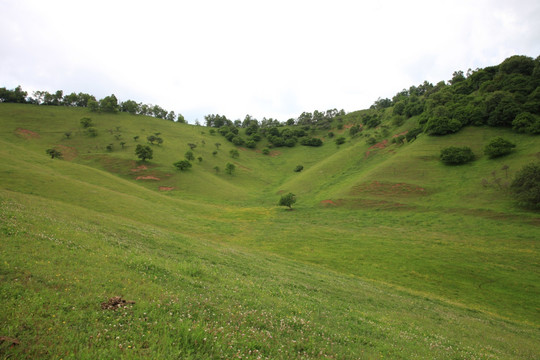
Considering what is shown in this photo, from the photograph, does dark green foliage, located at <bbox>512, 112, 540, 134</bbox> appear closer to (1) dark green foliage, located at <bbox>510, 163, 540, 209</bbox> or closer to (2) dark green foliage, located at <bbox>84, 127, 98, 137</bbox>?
(1) dark green foliage, located at <bbox>510, 163, 540, 209</bbox>

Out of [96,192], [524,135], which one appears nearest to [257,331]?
[96,192]

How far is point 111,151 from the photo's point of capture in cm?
8750

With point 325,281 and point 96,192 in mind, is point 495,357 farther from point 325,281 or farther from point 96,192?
point 96,192

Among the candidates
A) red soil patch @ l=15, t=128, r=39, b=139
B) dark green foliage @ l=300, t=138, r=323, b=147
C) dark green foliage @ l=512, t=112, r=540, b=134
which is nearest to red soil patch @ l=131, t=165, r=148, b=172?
red soil patch @ l=15, t=128, r=39, b=139

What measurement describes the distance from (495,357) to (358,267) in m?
16.9

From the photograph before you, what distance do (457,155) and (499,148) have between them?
858cm

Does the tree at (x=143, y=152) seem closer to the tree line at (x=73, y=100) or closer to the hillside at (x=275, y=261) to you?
the hillside at (x=275, y=261)

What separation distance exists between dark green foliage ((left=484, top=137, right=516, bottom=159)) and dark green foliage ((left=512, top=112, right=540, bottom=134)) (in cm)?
940

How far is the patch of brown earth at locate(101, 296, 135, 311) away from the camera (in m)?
6.47

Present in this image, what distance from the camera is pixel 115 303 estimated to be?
6777 mm

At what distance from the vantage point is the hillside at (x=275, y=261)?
6.18 meters

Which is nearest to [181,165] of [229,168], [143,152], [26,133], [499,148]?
[143,152]

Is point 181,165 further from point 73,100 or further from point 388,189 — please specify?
point 73,100

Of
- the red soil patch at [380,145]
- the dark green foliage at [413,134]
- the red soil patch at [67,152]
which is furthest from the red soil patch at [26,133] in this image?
the dark green foliage at [413,134]
